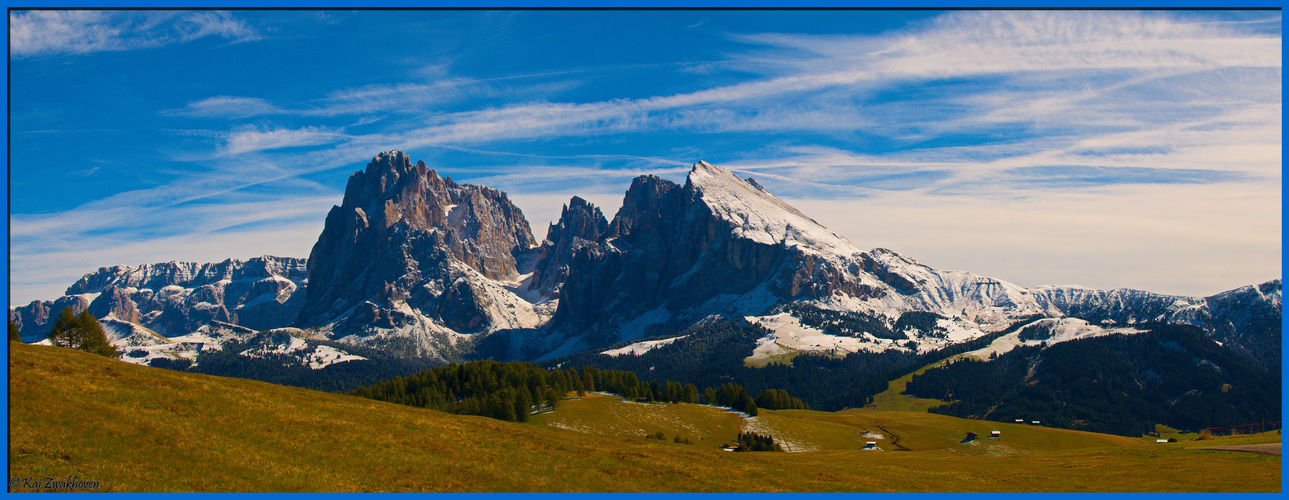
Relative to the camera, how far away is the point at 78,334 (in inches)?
5300

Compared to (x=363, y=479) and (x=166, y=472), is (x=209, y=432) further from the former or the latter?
(x=363, y=479)

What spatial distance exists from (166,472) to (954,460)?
79494mm

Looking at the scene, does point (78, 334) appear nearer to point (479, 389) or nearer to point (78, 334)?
point (78, 334)

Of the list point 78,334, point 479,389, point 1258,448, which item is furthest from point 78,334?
point 1258,448

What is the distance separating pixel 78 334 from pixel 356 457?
9581 centimetres

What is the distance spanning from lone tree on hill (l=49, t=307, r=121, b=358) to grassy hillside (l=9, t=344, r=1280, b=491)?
56959 millimetres

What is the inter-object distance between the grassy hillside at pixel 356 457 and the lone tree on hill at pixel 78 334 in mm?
56959

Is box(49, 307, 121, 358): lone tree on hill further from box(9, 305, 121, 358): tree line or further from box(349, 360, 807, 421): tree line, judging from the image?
box(349, 360, 807, 421): tree line

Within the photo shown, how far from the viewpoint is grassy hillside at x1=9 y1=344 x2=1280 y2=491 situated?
59906 mm

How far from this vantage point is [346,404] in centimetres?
8612

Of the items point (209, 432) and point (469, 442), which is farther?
point (469, 442)

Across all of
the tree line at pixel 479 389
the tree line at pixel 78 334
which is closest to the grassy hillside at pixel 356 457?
the tree line at pixel 78 334

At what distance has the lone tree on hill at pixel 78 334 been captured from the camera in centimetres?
13375

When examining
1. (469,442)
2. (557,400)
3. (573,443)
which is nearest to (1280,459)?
Answer: (573,443)
